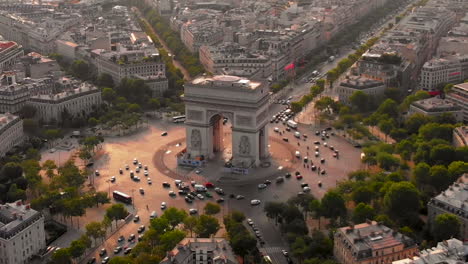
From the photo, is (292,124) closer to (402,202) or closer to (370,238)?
(402,202)

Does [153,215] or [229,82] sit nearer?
[153,215]

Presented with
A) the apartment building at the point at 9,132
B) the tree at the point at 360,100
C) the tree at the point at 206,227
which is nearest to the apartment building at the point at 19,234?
the tree at the point at 206,227

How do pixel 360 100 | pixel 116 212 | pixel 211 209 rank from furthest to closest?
1. pixel 360 100
2. pixel 211 209
3. pixel 116 212

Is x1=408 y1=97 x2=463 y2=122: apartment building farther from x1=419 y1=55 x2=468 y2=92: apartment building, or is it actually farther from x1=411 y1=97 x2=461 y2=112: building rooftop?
x1=419 y1=55 x2=468 y2=92: apartment building

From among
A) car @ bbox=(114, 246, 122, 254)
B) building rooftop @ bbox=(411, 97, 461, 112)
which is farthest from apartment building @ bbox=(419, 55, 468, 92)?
car @ bbox=(114, 246, 122, 254)

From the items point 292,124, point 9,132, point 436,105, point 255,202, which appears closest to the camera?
point 255,202

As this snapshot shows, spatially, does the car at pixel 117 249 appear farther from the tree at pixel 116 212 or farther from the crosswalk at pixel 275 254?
the crosswalk at pixel 275 254

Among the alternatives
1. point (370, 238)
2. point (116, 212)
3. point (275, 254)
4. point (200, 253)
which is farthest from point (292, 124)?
point (200, 253)
